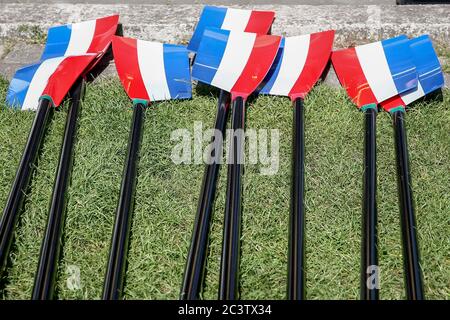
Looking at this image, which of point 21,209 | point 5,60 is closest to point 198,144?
point 21,209

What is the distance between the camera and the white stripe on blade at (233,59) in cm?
267

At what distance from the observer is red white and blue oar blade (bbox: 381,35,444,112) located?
2.63 meters

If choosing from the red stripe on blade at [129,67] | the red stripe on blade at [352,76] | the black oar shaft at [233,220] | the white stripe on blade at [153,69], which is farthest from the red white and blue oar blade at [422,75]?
the red stripe on blade at [129,67]

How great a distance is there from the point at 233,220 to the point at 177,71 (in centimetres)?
108

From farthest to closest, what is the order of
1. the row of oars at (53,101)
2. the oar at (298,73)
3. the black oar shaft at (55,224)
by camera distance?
the oar at (298,73)
the row of oars at (53,101)
the black oar shaft at (55,224)

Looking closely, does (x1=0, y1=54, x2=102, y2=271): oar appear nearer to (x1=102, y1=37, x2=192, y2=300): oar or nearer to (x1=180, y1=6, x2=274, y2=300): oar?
(x1=102, y1=37, x2=192, y2=300): oar

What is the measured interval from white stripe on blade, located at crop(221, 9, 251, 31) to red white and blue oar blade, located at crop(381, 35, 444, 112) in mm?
924

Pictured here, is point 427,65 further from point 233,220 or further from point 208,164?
point 233,220

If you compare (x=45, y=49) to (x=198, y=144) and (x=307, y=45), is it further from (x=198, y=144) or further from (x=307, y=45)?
(x=307, y=45)

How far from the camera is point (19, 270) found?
6.57ft

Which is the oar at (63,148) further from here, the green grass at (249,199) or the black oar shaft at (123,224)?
the black oar shaft at (123,224)

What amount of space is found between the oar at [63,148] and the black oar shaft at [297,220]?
844 millimetres

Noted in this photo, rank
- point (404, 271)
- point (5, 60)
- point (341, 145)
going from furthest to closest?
1. point (5, 60)
2. point (341, 145)
3. point (404, 271)

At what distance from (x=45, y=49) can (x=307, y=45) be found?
1479 millimetres
